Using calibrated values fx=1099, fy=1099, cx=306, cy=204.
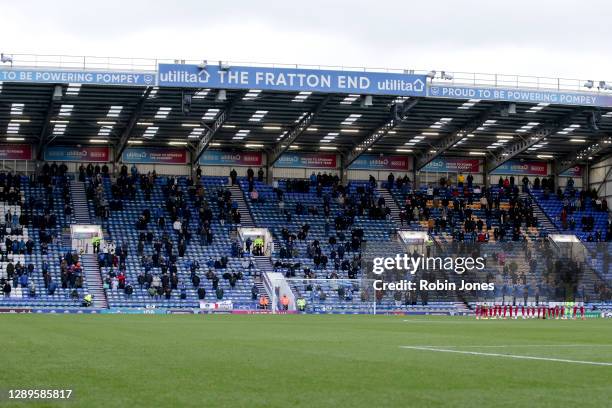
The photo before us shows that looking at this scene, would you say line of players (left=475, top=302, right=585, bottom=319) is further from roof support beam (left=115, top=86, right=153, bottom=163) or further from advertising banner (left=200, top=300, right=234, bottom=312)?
roof support beam (left=115, top=86, right=153, bottom=163)

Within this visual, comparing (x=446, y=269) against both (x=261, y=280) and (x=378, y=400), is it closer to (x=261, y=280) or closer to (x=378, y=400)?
(x=261, y=280)

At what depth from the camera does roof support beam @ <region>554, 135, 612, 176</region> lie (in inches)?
2864

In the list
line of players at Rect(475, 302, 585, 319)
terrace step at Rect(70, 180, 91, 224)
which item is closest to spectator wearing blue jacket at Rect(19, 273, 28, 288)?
terrace step at Rect(70, 180, 91, 224)

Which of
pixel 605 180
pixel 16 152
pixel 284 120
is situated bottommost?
pixel 605 180

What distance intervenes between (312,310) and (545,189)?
26.5 metres

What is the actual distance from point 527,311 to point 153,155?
30.0 meters

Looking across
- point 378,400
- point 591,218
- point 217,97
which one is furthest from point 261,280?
point 378,400

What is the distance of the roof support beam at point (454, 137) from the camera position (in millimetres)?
64000

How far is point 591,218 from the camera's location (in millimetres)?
72750

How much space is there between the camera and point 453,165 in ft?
254

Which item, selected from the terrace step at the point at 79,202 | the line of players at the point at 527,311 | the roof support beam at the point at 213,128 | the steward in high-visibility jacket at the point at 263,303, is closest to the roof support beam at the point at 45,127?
the terrace step at the point at 79,202

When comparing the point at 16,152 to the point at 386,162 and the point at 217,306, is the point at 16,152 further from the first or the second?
the point at 386,162

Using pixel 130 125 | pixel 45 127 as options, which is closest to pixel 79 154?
pixel 45 127

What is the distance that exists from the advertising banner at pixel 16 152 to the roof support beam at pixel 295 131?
1556 cm
